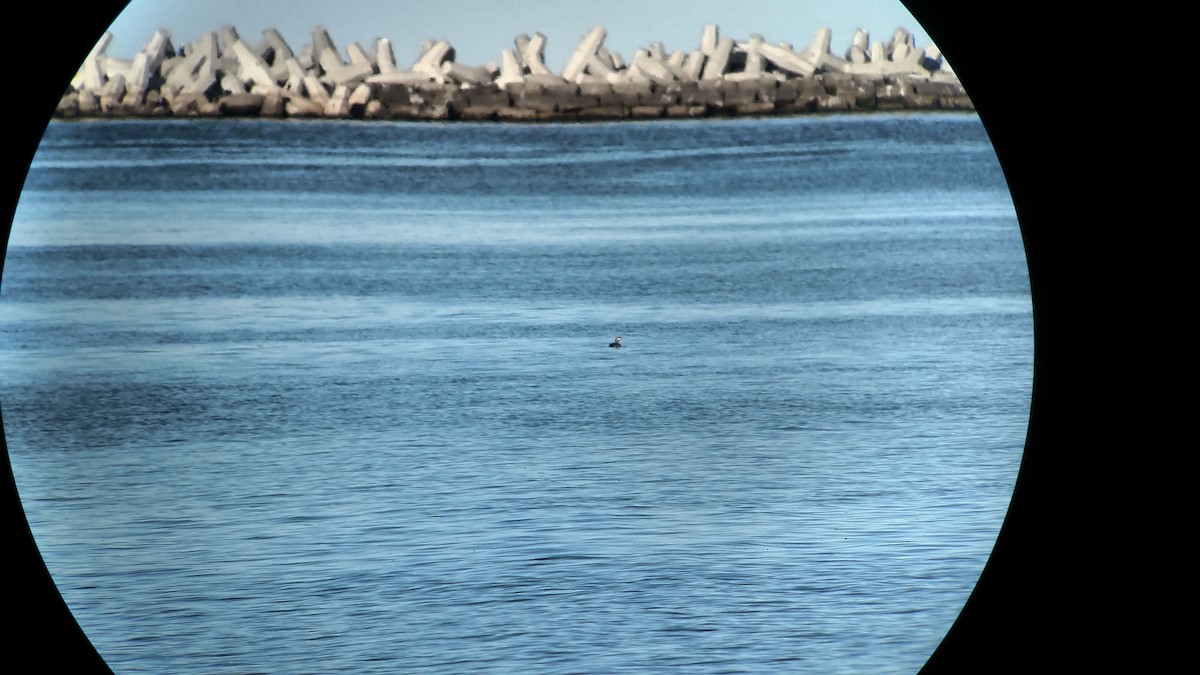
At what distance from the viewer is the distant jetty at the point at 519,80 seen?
65.8 feet

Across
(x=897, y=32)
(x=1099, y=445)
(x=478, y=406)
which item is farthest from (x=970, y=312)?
(x=1099, y=445)

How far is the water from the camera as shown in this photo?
6902mm

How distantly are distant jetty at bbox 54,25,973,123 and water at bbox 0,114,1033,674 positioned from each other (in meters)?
0.70

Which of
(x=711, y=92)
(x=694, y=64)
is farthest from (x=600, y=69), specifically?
(x=711, y=92)

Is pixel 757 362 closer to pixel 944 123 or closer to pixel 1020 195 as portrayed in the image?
pixel 1020 195

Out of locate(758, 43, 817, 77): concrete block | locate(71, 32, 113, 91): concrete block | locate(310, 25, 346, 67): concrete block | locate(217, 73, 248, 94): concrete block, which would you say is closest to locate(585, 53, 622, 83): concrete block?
locate(758, 43, 817, 77): concrete block

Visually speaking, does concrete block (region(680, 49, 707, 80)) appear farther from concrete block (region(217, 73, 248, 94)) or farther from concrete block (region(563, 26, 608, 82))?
concrete block (region(217, 73, 248, 94))

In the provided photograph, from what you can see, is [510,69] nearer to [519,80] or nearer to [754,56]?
[519,80]

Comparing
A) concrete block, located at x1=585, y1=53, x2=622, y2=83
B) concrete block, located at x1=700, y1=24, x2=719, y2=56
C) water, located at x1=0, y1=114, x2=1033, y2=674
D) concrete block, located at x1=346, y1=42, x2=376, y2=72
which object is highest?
concrete block, located at x1=700, y1=24, x2=719, y2=56

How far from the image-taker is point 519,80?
20.4m

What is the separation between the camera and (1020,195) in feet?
7.77

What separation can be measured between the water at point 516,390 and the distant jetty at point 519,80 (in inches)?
27.7

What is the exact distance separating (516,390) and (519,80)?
9.92m

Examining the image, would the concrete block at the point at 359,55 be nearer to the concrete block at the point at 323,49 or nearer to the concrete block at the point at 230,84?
the concrete block at the point at 323,49
